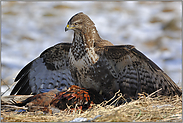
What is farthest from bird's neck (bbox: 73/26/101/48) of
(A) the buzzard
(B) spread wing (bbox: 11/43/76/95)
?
(B) spread wing (bbox: 11/43/76/95)

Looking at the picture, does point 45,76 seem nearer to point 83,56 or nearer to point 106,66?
point 83,56

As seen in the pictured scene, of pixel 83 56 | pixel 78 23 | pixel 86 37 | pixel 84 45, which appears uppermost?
pixel 78 23

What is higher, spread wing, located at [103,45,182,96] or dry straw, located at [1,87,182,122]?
spread wing, located at [103,45,182,96]

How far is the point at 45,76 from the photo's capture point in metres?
4.77

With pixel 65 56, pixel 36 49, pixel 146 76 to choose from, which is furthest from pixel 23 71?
pixel 36 49

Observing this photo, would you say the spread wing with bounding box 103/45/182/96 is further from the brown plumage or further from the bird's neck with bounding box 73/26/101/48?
the bird's neck with bounding box 73/26/101/48

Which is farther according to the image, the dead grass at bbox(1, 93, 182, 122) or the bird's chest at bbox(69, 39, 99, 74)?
the bird's chest at bbox(69, 39, 99, 74)

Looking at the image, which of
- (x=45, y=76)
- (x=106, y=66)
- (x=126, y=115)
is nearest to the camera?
(x=126, y=115)

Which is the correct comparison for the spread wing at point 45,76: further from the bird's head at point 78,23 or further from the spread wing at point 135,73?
the spread wing at point 135,73

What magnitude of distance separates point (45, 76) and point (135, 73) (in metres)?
1.97

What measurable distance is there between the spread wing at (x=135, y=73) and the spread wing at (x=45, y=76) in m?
1.07

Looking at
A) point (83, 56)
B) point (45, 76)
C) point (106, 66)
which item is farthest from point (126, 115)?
point (45, 76)

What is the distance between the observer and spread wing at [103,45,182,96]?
3.68m

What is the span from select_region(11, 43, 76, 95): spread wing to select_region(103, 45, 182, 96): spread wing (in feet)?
Answer: 3.52
